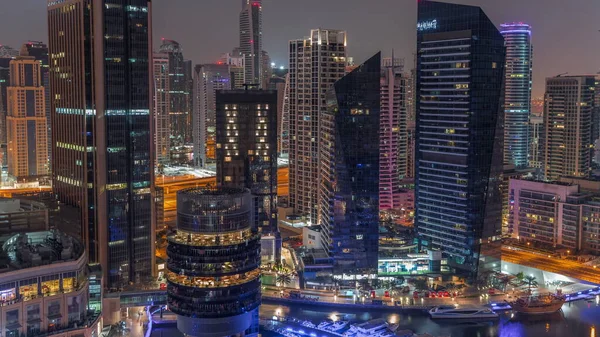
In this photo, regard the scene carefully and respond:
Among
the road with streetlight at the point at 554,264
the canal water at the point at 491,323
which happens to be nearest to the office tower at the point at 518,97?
the road with streetlight at the point at 554,264

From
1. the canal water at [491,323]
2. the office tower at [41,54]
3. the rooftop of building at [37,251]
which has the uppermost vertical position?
the office tower at [41,54]

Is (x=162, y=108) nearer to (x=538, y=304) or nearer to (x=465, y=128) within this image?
(x=465, y=128)

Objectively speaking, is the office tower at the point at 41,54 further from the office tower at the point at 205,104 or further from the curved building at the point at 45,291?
the curved building at the point at 45,291

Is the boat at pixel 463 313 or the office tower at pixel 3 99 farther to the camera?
the office tower at pixel 3 99

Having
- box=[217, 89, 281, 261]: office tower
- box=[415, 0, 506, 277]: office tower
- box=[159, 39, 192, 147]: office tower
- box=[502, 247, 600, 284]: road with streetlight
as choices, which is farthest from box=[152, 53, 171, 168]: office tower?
box=[502, 247, 600, 284]: road with streetlight

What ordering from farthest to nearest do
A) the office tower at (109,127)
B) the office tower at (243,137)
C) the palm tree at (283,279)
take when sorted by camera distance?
the office tower at (243,137)
the palm tree at (283,279)
the office tower at (109,127)

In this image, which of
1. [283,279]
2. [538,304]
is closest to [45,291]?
[283,279]

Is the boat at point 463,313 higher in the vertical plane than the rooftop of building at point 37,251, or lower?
lower
